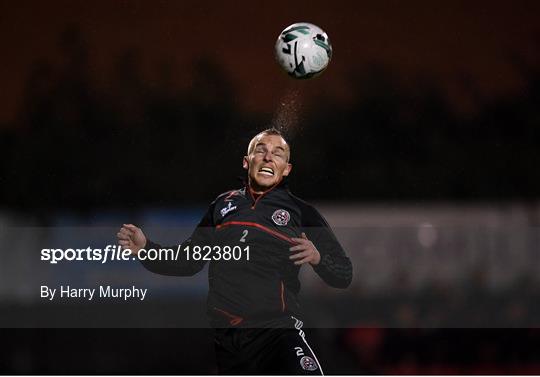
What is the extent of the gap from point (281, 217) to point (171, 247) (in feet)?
3.76

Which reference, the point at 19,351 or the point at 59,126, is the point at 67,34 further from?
the point at 19,351

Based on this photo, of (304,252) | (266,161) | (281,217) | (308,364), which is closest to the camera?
(308,364)

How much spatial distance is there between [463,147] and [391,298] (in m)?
8.94

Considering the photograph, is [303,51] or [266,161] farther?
[303,51]

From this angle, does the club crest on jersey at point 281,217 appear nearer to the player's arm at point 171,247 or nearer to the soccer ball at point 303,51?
the player's arm at point 171,247

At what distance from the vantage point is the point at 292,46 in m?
9.15

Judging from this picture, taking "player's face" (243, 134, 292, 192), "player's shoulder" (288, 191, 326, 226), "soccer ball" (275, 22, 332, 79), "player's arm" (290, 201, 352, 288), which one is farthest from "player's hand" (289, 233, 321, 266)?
"soccer ball" (275, 22, 332, 79)

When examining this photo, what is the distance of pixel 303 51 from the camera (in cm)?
913

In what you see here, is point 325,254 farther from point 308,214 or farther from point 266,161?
point 266,161

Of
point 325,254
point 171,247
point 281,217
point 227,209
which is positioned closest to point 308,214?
point 281,217

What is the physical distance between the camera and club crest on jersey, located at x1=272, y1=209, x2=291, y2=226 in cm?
768

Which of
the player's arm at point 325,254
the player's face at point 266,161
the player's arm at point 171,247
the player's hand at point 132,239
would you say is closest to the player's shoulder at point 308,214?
the player's arm at point 325,254

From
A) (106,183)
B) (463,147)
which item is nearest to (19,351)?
(106,183)

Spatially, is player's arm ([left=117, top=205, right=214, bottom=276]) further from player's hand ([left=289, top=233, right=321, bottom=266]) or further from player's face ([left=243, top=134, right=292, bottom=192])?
player's hand ([left=289, top=233, right=321, bottom=266])
